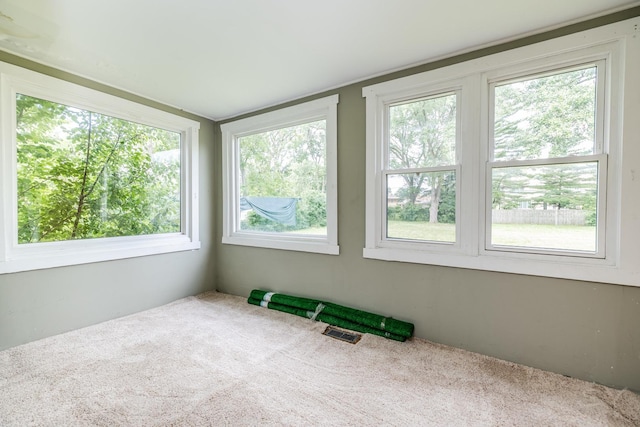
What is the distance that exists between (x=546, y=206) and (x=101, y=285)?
383 centimetres

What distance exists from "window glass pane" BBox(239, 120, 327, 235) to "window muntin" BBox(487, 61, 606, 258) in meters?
1.55

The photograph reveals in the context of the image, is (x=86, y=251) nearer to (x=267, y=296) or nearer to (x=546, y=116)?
(x=267, y=296)

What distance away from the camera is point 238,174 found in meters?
3.58

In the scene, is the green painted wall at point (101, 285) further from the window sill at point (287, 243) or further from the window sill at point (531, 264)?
the window sill at point (531, 264)

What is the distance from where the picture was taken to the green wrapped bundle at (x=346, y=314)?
7.47 ft

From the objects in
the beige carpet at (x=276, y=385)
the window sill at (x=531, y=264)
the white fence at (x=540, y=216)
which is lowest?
the beige carpet at (x=276, y=385)

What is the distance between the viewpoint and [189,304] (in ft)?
10.2

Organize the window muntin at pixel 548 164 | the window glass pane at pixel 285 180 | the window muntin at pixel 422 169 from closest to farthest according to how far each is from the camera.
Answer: the window muntin at pixel 548 164 < the window muntin at pixel 422 169 < the window glass pane at pixel 285 180

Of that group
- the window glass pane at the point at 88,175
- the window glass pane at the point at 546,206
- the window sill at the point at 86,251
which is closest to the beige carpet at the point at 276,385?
the window sill at the point at 86,251

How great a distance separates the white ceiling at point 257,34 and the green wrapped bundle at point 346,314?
216 cm

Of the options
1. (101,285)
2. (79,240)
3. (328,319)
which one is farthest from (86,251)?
(328,319)

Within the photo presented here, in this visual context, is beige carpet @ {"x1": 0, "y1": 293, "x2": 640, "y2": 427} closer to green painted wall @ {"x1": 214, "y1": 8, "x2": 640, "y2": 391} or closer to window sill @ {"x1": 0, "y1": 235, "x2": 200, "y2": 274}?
green painted wall @ {"x1": 214, "y1": 8, "x2": 640, "y2": 391}

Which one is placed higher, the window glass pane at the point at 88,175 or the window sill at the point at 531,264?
the window glass pane at the point at 88,175

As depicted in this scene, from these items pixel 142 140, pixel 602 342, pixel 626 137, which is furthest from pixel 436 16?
pixel 142 140
